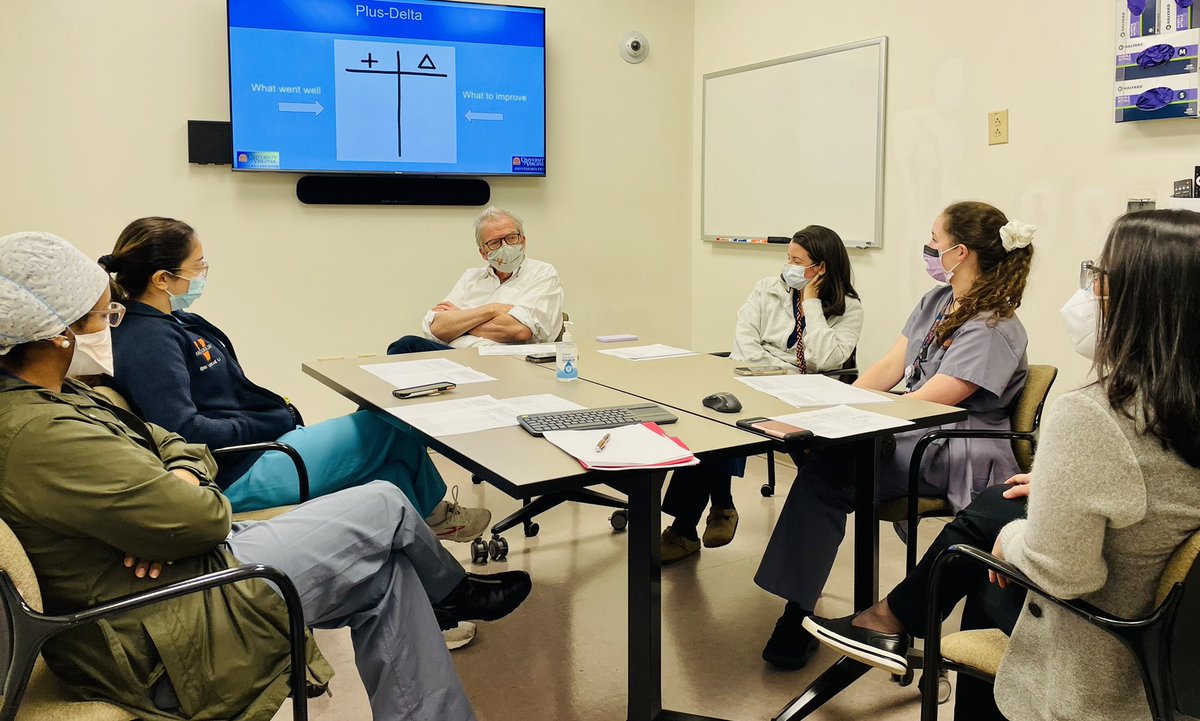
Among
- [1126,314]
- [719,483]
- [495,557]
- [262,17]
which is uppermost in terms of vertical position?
[262,17]

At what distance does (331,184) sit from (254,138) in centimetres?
40

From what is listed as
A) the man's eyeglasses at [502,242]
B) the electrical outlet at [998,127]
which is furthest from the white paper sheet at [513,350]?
the electrical outlet at [998,127]

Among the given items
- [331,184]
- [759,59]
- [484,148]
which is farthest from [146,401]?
[759,59]

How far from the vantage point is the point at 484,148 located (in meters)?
4.49

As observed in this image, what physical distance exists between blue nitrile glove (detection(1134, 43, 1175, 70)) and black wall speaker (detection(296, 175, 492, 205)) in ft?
9.54

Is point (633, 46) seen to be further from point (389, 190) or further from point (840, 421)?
point (840, 421)

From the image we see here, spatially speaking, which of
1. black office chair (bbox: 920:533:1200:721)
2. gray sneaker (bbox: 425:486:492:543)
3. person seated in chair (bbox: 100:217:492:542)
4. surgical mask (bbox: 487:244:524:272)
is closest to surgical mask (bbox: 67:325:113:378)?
person seated in chair (bbox: 100:217:492:542)

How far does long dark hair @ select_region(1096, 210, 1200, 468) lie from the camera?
1.22 meters

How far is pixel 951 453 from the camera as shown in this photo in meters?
2.30

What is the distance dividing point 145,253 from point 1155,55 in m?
3.11

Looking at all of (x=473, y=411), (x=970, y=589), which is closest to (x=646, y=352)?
(x=473, y=411)

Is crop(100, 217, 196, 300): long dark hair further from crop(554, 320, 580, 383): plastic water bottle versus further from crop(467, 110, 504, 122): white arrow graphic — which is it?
crop(467, 110, 504, 122): white arrow graphic

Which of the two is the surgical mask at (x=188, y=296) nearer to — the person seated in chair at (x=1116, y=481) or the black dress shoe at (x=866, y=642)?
the black dress shoe at (x=866, y=642)

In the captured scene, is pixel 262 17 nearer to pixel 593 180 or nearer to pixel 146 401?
pixel 593 180
